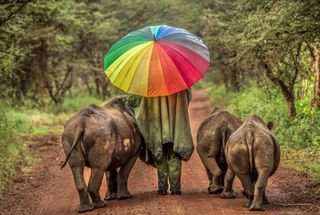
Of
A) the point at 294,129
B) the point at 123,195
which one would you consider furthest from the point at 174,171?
the point at 294,129

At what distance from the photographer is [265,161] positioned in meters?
8.52

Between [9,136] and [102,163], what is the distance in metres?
6.81

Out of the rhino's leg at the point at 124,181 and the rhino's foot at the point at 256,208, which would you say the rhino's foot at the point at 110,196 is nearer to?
the rhino's leg at the point at 124,181

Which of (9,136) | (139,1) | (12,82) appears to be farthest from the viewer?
(139,1)

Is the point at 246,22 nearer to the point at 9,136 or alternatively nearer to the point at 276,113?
the point at 276,113

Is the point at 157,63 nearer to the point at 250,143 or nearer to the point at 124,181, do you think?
the point at 124,181

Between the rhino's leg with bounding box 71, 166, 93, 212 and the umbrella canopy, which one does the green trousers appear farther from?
the rhino's leg with bounding box 71, 166, 93, 212

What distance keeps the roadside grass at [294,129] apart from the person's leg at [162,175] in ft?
8.44

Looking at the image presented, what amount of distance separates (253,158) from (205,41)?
18.7 m

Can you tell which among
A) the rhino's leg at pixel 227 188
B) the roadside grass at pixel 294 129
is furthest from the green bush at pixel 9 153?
the roadside grass at pixel 294 129

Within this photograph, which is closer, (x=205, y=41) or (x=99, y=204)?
(x=99, y=204)

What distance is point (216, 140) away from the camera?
32.9 feet

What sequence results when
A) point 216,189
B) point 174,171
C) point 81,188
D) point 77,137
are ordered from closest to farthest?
point 77,137 < point 81,188 < point 216,189 < point 174,171

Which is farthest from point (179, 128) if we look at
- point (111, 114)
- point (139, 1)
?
point (139, 1)
